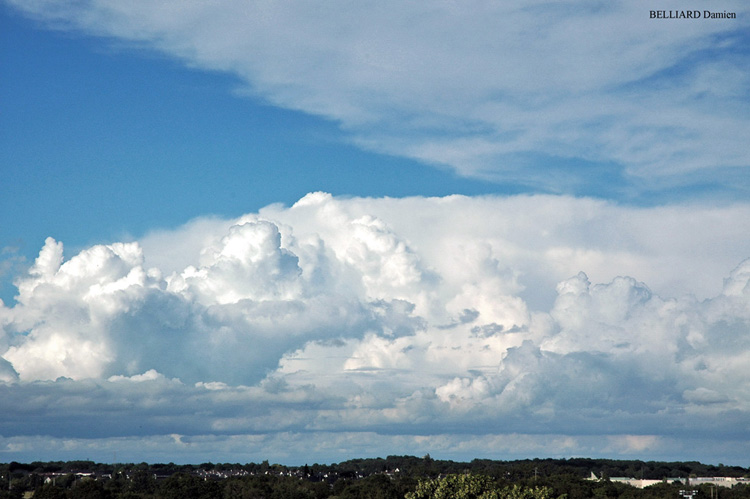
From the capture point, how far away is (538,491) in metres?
152

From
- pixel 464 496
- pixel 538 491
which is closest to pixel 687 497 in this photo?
pixel 538 491

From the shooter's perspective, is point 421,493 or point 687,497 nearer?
point 421,493

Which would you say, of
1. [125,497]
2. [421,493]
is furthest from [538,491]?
[125,497]

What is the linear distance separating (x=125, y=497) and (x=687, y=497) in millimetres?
115854

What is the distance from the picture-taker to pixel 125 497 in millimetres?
198375

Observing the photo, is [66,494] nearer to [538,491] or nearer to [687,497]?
[538,491]

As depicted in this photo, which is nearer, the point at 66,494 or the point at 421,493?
the point at 421,493

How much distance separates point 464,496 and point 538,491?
22.8 meters

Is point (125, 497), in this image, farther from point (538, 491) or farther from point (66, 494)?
point (538, 491)

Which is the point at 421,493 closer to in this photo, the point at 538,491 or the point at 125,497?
the point at 538,491

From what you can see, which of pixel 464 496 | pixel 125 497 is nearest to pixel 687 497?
pixel 464 496

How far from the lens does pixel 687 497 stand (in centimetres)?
15912

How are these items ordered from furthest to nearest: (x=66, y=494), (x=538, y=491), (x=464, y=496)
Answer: (x=66, y=494) → (x=538, y=491) → (x=464, y=496)

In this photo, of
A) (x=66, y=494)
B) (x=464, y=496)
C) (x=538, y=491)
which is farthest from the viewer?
(x=66, y=494)
